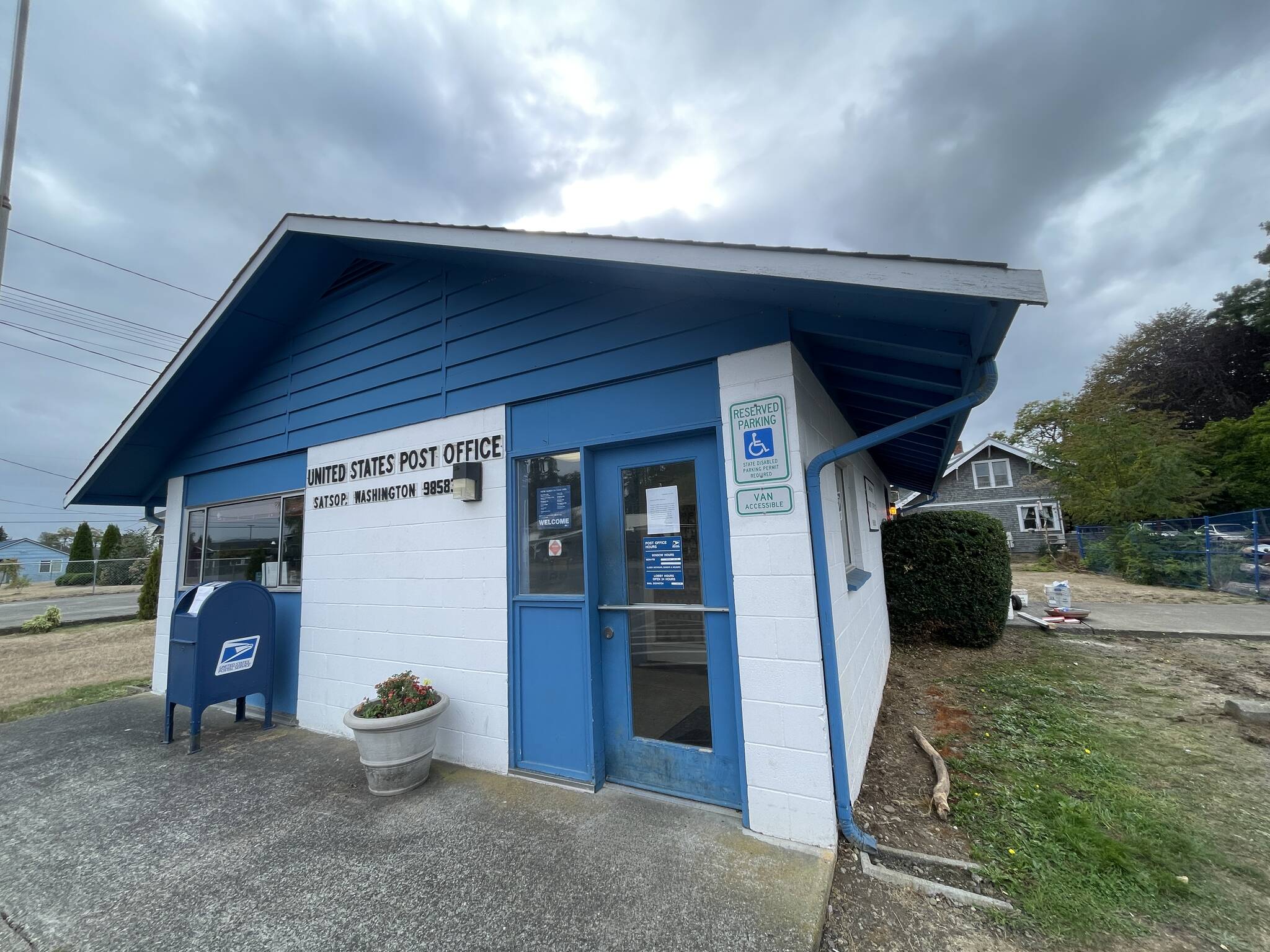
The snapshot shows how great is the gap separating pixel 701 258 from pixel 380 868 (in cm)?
355

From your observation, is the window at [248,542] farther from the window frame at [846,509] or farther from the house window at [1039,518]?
the house window at [1039,518]

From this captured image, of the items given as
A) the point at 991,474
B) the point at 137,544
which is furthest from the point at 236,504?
the point at 137,544

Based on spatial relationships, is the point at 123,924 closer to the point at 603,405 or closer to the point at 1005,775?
the point at 603,405

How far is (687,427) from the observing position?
3.11 metres

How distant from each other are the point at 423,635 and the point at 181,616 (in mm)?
2328

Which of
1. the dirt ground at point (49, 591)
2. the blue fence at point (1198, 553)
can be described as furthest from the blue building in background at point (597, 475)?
the dirt ground at point (49, 591)

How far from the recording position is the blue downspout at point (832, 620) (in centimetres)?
265

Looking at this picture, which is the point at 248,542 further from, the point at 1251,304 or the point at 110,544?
the point at 1251,304

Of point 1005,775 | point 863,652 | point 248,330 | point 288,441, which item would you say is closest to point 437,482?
point 288,441

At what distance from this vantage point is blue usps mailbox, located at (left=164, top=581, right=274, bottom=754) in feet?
14.2

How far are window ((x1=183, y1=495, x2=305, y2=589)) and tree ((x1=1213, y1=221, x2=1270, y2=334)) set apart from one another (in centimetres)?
4066

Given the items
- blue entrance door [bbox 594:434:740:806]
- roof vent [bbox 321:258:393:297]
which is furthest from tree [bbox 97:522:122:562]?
blue entrance door [bbox 594:434:740:806]

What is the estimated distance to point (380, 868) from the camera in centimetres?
262

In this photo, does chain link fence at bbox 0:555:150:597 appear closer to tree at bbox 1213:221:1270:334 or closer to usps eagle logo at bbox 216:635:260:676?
usps eagle logo at bbox 216:635:260:676
